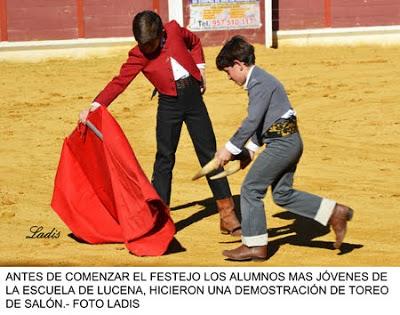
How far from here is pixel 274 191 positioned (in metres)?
6.38

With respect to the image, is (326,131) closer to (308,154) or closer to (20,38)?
(308,154)

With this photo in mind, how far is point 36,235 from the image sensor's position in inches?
290

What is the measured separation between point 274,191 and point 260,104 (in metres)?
0.55

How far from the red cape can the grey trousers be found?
596mm

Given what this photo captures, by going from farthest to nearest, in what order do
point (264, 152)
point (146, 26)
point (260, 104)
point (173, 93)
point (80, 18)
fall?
point (80, 18)
point (173, 93)
point (146, 26)
point (264, 152)
point (260, 104)

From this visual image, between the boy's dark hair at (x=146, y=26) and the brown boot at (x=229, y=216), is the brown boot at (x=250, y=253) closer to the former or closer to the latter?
the brown boot at (x=229, y=216)

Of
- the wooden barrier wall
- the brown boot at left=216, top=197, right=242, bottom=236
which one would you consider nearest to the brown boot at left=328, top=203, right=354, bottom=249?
the brown boot at left=216, top=197, right=242, bottom=236

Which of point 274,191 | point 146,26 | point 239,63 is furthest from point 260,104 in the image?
point 146,26

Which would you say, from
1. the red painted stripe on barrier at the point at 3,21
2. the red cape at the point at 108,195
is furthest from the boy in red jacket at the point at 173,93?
the red painted stripe on barrier at the point at 3,21

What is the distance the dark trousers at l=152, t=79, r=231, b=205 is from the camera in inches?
277

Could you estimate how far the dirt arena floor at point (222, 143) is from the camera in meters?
6.81

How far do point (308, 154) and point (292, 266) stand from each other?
3.69 m

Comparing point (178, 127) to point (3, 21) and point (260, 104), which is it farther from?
point (3, 21)

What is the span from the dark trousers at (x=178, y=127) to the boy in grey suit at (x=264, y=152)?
0.74 meters
